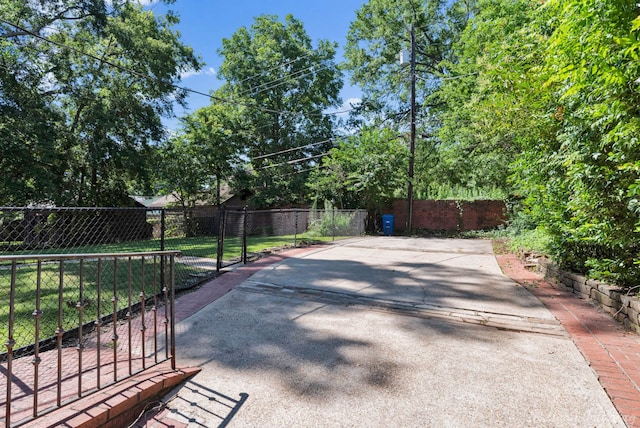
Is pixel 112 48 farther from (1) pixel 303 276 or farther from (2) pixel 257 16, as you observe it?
(1) pixel 303 276

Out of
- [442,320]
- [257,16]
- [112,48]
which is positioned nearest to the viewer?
[442,320]

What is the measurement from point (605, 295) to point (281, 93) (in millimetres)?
25803

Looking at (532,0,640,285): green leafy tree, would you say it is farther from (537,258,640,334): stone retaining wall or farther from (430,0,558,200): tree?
(430,0,558,200): tree

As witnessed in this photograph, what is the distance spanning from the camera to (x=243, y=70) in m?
27.4

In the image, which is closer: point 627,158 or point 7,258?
point 7,258

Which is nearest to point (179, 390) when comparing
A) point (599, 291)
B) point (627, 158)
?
point (627, 158)

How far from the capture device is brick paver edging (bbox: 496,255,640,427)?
8.37ft

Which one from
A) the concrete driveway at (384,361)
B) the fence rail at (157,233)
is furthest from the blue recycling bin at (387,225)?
the concrete driveway at (384,361)

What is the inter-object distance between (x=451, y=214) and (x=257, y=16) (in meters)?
22.6

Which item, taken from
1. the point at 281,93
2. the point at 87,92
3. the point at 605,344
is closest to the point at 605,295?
the point at 605,344

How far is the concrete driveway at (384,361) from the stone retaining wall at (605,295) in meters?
0.69

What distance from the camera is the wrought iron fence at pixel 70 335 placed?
6.82ft

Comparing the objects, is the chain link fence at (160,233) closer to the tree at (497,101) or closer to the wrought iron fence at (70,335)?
the wrought iron fence at (70,335)

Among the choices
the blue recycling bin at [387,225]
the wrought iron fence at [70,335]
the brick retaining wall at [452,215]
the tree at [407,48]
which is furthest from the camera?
the tree at [407,48]
